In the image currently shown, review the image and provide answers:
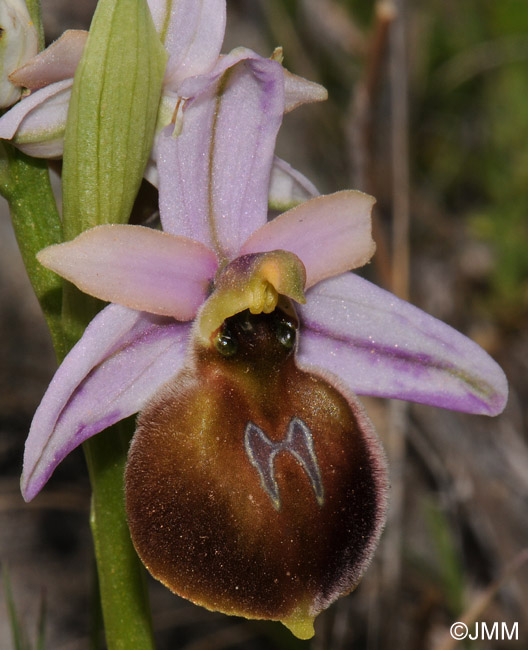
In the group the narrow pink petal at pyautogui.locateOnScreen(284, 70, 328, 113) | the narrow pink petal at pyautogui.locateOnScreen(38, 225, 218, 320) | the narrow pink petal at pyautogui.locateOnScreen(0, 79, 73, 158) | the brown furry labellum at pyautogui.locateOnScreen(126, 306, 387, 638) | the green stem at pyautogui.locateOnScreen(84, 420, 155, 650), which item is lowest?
the green stem at pyautogui.locateOnScreen(84, 420, 155, 650)

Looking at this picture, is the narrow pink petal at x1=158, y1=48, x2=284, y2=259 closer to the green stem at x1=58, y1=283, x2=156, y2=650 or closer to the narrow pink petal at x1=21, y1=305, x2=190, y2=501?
the narrow pink petal at x1=21, y1=305, x2=190, y2=501

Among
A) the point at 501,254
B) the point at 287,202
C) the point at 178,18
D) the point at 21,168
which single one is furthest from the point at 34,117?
the point at 501,254

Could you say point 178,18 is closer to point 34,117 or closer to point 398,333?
point 34,117

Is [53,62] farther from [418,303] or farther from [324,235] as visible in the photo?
[418,303]

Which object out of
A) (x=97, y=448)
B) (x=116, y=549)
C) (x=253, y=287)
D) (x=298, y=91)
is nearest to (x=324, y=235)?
(x=253, y=287)

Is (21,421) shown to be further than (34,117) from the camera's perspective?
Yes

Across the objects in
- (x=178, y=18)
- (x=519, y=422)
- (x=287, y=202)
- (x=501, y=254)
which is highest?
(x=178, y=18)

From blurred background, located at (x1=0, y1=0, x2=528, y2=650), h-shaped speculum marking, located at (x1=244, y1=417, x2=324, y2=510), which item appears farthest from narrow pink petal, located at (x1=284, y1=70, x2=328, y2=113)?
h-shaped speculum marking, located at (x1=244, y1=417, x2=324, y2=510)
